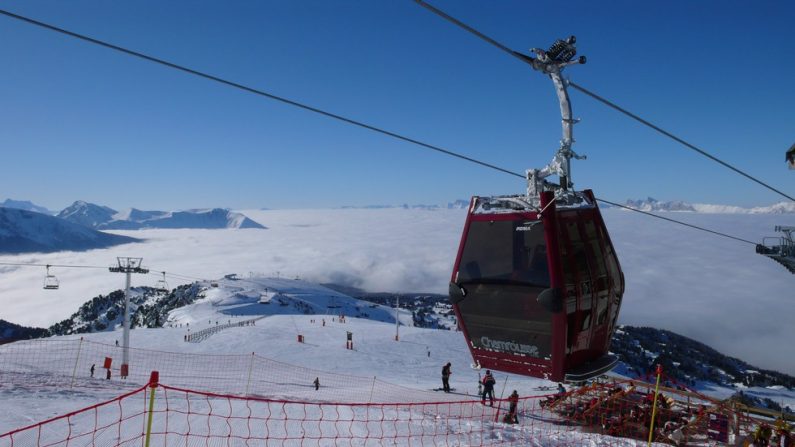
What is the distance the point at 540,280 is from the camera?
20.9 feet

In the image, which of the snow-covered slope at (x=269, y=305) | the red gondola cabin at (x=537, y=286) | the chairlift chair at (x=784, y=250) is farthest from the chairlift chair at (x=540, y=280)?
the snow-covered slope at (x=269, y=305)

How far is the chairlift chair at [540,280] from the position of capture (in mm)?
6289

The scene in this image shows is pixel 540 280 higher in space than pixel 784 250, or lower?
lower

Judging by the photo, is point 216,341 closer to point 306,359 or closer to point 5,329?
point 306,359

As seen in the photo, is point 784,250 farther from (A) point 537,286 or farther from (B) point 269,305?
(B) point 269,305

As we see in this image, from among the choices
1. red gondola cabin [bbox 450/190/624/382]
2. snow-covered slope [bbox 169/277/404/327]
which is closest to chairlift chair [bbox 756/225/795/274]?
red gondola cabin [bbox 450/190/624/382]

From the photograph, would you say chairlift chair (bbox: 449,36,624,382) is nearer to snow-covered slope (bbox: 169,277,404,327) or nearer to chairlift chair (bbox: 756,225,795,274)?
chairlift chair (bbox: 756,225,795,274)

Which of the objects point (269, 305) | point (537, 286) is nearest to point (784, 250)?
point (537, 286)

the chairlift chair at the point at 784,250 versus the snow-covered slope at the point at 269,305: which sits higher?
the chairlift chair at the point at 784,250

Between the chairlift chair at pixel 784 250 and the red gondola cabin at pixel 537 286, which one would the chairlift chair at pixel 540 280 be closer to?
the red gondola cabin at pixel 537 286

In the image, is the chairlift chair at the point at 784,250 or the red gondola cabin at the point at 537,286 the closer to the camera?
the red gondola cabin at the point at 537,286

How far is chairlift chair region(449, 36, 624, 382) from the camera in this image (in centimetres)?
629

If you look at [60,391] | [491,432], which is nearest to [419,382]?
[491,432]

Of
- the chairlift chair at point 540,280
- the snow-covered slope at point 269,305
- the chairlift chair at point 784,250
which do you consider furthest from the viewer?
the snow-covered slope at point 269,305
